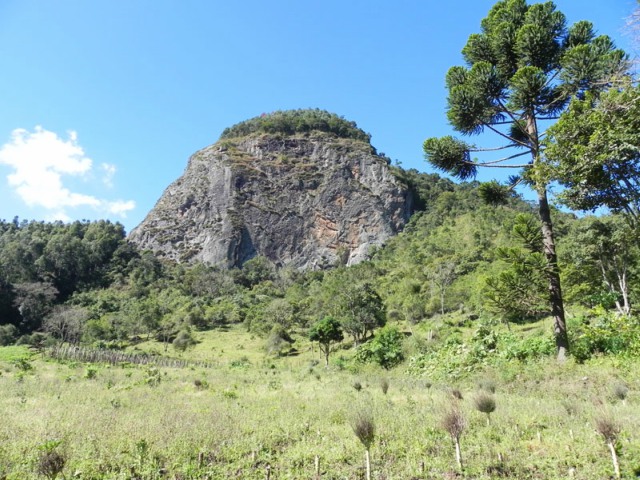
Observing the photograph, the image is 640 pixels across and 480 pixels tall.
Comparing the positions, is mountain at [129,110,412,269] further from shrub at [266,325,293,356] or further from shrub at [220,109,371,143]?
shrub at [266,325,293,356]

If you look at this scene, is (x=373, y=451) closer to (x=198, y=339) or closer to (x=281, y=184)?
(x=198, y=339)

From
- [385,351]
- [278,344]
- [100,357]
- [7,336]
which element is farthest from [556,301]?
[7,336]

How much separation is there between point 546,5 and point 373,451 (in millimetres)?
13982

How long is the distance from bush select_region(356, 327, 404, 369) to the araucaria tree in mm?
10651

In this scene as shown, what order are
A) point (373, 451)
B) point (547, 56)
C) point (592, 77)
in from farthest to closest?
point (547, 56), point (592, 77), point (373, 451)

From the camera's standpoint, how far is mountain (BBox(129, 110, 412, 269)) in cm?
10750

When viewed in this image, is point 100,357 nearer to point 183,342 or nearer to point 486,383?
point 183,342

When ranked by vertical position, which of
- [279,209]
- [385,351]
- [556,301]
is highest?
[279,209]

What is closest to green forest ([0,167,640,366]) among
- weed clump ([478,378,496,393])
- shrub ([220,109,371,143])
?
weed clump ([478,378,496,393])

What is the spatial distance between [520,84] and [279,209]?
105 metres

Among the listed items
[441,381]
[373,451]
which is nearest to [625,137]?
[373,451]

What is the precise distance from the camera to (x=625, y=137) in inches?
258

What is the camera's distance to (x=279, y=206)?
115 metres

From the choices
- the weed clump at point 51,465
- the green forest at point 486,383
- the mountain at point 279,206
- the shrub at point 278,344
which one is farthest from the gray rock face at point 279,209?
the weed clump at point 51,465
